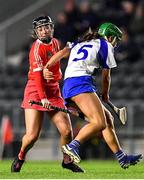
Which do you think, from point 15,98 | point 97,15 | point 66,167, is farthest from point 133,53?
point 66,167

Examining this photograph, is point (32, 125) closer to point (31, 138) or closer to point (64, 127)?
point (31, 138)

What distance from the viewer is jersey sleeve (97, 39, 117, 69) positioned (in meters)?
12.9

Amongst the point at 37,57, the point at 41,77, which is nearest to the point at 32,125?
the point at 41,77

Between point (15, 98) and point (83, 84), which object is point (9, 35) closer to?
point (15, 98)

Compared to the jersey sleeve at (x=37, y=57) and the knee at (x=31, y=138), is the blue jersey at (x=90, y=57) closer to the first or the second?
the jersey sleeve at (x=37, y=57)

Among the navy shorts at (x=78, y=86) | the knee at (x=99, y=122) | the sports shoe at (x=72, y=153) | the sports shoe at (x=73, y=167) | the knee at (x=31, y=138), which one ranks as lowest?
the sports shoe at (x=73, y=167)

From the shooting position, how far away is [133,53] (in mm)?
23906

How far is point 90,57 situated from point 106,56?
201 millimetres

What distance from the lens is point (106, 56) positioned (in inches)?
508

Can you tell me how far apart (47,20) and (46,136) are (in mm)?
8475

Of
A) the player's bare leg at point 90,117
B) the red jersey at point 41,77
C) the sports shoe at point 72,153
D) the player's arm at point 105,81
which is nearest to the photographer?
the sports shoe at point 72,153

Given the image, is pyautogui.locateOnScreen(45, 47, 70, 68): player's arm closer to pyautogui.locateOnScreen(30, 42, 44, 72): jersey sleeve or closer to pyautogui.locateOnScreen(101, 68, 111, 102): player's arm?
pyautogui.locateOnScreen(30, 42, 44, 72): jersey sleeve

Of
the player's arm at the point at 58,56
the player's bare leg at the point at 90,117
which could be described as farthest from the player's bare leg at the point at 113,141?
the player's arm at the point at 58,56

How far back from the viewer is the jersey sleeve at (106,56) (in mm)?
12883
